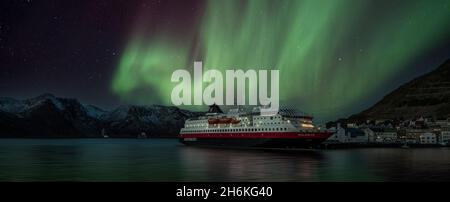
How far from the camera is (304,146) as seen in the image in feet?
317

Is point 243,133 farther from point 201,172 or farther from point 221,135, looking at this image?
point 201,172

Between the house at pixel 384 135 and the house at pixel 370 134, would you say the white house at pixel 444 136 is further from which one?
the house at pixel 370 134

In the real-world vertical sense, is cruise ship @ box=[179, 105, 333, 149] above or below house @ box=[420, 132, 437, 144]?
above

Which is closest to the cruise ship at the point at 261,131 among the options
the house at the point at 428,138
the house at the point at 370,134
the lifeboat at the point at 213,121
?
the lifeboat at the point at 213,121

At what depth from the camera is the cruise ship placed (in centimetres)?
9491

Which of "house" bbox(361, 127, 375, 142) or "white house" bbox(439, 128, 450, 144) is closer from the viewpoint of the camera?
"white house" bbox(439, 128, 450, 144)

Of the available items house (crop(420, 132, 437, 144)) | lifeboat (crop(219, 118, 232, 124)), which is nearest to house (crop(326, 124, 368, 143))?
house (crop(420, 132, 437, 144))

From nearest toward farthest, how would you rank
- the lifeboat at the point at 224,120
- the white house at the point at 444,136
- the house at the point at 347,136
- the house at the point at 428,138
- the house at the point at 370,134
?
the lifeboat at the point at 224,120 → the house at the point at 347,136 → the house at the point at 428,138 → the white house at the point at 444,136 → the house at the point at 370,134

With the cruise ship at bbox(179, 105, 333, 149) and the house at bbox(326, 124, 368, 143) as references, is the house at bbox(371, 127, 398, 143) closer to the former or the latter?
the house at bbox(326, 124, 368, 143)

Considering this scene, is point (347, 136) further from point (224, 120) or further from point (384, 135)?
point (224, 120)

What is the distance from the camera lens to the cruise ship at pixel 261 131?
311 feet

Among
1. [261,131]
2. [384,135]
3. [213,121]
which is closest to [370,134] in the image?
[384,135]

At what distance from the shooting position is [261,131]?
10012 cm
